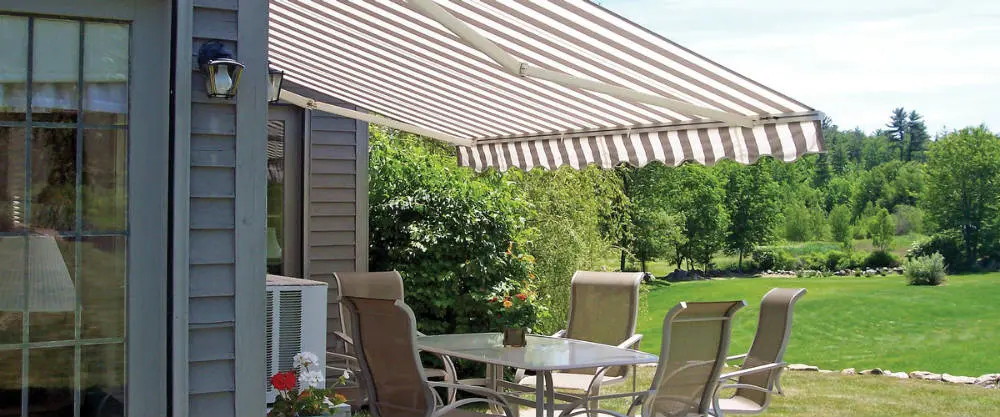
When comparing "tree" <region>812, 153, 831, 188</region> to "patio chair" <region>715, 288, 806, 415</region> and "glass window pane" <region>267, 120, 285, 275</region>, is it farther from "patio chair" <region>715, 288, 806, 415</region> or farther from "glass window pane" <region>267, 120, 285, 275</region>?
"patio chair" <region>715, 288, 806, 415</region>

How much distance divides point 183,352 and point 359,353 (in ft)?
6.41

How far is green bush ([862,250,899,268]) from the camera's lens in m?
38.5

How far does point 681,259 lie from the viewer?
131ft

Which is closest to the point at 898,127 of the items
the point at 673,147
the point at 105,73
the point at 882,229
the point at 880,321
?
the point at 882,229

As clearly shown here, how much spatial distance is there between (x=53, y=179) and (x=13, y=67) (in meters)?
0.44

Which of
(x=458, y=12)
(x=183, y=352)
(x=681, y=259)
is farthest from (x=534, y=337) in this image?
(x=681, y=259)

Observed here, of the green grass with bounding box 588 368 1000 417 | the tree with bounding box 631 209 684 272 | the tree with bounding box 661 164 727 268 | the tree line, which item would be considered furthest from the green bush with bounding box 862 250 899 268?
the green grass with bounding box 588 368 1000 417

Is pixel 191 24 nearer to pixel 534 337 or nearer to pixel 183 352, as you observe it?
pixel 183 352

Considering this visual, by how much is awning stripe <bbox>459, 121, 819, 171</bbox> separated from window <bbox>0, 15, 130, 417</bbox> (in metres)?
4.13

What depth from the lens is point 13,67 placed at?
3.60 m

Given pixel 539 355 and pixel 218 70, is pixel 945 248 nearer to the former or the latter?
pixel 539 355

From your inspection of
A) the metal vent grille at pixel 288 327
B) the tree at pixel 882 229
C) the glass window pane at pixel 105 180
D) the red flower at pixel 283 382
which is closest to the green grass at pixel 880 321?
the tree at pixel 882 229

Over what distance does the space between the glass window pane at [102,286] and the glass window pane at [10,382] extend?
0.25 metres

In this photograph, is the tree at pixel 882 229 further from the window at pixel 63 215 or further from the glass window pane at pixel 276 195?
the window at pixel 63 215
